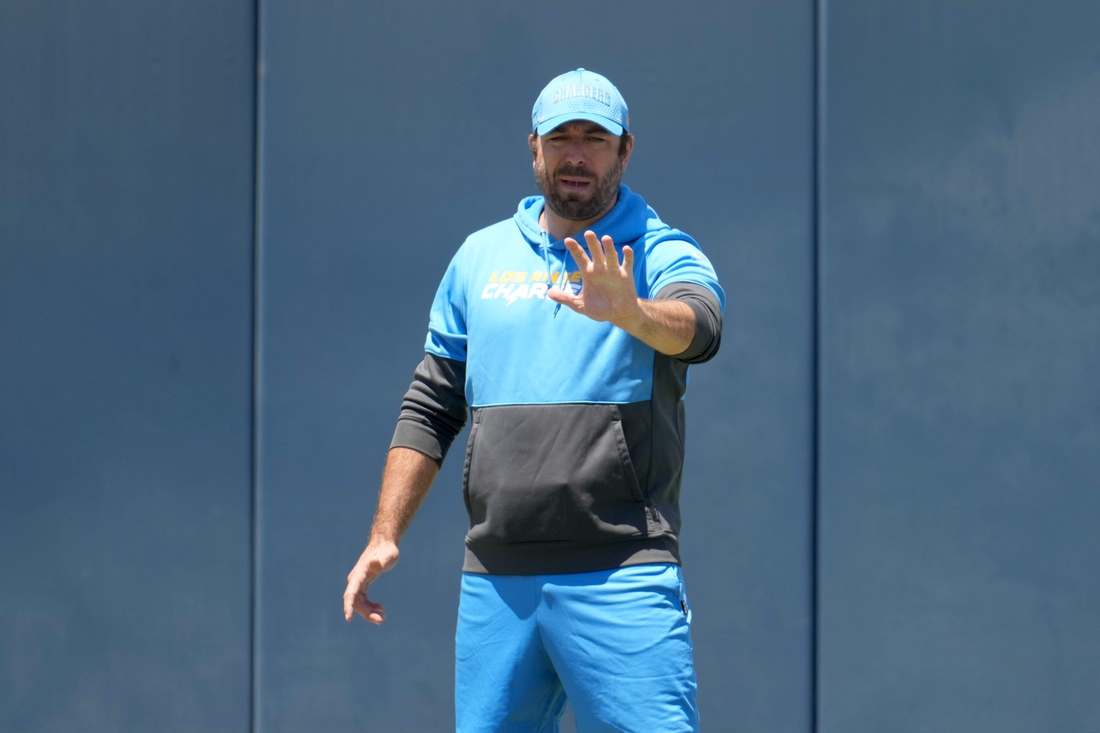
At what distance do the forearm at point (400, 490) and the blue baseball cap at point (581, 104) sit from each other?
2.46 ft

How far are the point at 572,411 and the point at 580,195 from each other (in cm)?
45

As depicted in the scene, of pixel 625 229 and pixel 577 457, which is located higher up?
pixel 625 229

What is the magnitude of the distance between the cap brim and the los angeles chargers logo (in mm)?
292

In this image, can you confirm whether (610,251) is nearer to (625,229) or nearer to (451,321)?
(625,229)

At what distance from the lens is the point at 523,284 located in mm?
2180

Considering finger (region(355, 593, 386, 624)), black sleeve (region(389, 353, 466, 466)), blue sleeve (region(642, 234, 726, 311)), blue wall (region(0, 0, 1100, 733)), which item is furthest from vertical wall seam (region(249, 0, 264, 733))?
blue sleeve (region(642, 234, 726, 311))

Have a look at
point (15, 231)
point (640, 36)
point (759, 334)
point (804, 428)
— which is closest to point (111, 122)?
point (15, 231)

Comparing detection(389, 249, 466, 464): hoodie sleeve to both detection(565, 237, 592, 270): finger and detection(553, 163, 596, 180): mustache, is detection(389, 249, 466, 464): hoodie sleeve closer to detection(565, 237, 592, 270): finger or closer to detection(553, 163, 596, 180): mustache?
detection(553, 163, 596, 180): mustache

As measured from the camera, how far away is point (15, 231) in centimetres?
338

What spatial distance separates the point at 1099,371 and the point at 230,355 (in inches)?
103

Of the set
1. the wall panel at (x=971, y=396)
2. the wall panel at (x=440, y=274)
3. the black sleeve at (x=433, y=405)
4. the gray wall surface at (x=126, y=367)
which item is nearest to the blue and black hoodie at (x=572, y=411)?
the black sleeve at (x=433, y=405)

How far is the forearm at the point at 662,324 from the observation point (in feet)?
6.08

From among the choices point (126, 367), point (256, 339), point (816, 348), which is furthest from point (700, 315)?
point (126, 367)

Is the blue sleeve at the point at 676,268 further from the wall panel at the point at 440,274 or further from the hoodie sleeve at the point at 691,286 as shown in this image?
the wall panel at the point at 440,274
